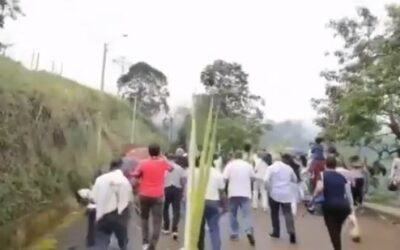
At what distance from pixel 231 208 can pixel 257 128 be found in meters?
50.7

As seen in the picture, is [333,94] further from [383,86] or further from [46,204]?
[46,204]

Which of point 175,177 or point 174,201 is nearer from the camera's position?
point 175,177

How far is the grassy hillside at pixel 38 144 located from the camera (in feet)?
47.5

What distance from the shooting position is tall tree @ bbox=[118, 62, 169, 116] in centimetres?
7681

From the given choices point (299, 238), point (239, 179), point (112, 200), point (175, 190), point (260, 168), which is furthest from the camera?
point (260, 168)

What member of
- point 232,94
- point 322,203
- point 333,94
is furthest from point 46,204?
point 232,94

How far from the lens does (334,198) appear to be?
10961 millimetres

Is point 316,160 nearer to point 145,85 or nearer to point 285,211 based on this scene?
point 285,211

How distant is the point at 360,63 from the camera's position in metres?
32.7

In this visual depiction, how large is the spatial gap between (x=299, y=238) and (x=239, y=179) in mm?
2836

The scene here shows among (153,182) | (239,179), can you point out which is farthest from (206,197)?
(239,179)

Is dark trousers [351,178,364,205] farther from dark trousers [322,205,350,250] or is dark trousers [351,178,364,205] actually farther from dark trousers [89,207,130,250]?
dark trousers [89,207,130,250]

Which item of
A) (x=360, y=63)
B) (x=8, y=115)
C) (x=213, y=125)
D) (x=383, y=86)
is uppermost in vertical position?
(x=360, y=63)

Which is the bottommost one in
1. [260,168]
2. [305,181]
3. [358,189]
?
[358,189]
